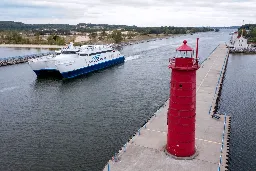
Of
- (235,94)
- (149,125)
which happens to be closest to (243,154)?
(149,125)

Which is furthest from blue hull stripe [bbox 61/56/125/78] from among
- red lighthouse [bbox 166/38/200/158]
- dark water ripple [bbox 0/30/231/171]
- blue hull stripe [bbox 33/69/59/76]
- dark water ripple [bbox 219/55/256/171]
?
red lighthouse [bbox 166/38/200/158]

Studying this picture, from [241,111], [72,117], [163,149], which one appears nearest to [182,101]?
[163,149]

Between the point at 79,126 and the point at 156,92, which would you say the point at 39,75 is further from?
the point at 79,126

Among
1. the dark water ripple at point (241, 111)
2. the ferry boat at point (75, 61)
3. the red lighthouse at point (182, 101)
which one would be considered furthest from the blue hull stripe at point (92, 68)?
the red lighthouse at point (182, 101)

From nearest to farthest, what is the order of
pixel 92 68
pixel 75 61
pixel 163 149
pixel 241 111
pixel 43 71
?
1. pixel 163 149
2. pixel 241 111
3. pixel 43 71
4. pixel 75 61
5. pixel 92 68

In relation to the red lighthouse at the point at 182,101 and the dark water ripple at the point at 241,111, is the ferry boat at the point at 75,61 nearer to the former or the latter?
the dark water ripple at the point at 241,111

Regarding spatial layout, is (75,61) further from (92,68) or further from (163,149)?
(163,149)
